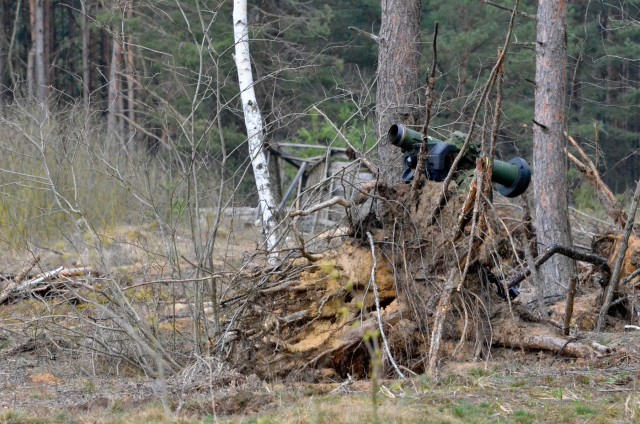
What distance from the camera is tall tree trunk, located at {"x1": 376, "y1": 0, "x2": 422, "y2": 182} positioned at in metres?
9.98

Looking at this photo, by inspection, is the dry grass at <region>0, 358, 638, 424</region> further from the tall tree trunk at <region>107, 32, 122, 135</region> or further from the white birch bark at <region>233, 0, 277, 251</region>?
the white birch bark at <region>233, 0, 277, 251</region>

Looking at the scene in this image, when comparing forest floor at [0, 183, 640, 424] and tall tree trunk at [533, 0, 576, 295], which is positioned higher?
tall tree trunk at [533, 0, 576, 295]

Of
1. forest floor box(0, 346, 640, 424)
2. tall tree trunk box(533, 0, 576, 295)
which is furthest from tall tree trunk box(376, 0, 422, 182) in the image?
forest floor box(0, 346, 640, 424)

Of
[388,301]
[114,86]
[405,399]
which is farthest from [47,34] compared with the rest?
[405,399]

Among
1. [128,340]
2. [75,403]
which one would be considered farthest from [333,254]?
[75,403]

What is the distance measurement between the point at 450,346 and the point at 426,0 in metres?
26.2

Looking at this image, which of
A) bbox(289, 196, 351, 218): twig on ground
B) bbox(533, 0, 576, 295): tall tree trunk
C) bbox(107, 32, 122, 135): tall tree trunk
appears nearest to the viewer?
bbox(289, 196, 351, 218): twig on ground

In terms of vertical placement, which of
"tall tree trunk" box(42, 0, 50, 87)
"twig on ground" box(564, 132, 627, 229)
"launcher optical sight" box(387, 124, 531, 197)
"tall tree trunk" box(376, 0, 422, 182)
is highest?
"tall tree trunk" box(42, 0, 50, 87)

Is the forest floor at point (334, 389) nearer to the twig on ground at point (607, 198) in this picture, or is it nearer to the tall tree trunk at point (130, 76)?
the tall tree trunk at point (130, 76)

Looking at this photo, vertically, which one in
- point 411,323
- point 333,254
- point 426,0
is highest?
point 426,0

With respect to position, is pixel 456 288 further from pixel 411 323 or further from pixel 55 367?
pixel 55 367

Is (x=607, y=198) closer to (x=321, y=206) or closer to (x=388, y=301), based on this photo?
(x=388, y=301)

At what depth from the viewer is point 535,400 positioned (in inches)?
221

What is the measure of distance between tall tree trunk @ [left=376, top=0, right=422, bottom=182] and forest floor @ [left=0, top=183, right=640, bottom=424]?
2553 millimetres
